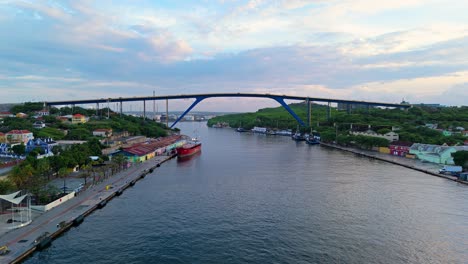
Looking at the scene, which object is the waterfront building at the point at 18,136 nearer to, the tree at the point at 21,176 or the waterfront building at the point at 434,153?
the tree at the point at 21,176

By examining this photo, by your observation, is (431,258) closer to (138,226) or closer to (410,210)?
(410,210)

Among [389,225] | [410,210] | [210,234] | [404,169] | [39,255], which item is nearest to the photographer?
[39,255]

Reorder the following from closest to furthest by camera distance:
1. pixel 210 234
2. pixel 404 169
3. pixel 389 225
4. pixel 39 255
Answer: pixel 39 255, pixel 210 234, pixel 389 225, pixel 404 169

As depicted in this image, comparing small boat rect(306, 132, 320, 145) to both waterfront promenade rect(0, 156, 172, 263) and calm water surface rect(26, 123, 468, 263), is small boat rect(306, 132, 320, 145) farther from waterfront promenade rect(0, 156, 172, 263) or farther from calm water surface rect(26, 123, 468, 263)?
waterfront promenade rect(0, 156, 172, 263)

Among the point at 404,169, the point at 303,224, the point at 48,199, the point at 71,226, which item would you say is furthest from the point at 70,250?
the point at 404,169

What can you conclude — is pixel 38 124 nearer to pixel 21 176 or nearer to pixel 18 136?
pixel 18 136

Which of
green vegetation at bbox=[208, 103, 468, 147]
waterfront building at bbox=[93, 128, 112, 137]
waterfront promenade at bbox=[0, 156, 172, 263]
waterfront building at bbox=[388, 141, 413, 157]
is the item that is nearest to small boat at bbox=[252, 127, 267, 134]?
green vegetation at bbox=[208, 103, 468, 147]

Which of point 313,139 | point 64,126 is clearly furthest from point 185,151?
point 313,139
